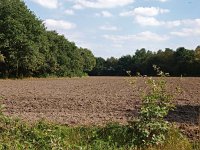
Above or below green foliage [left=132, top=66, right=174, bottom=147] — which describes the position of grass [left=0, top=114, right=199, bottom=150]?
below

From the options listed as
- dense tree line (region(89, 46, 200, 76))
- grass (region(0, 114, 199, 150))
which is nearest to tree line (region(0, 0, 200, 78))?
dense tree line (region(89, 46, 200, 76))

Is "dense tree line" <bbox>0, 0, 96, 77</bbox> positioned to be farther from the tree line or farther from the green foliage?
the green foliage

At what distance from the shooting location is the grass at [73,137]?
959cm

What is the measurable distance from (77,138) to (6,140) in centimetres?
171

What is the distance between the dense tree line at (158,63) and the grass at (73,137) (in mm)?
103599

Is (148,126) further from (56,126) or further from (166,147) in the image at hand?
(56,126)

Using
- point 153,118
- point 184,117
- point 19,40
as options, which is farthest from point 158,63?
point 153,118

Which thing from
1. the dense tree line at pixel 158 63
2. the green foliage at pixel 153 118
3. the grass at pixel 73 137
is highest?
the dense tree line at pixel 158 63

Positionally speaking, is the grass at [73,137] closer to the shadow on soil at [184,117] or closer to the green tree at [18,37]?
the shadow on soil at [184,117]

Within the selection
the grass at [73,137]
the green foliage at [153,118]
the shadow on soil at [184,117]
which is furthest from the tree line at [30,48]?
the green foliage at [153,118]

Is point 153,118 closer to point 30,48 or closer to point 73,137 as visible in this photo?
point 73,137

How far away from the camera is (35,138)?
10086mm

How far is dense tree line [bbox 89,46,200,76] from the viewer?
12344cm

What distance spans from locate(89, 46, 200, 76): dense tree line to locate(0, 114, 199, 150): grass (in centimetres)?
10360
